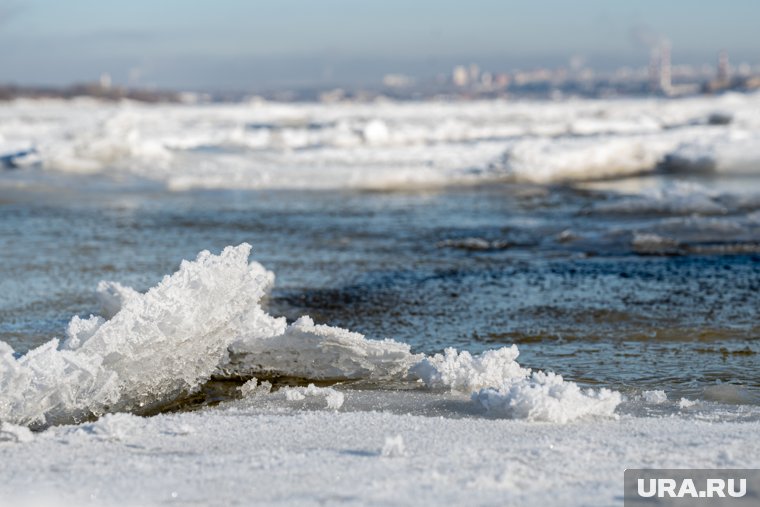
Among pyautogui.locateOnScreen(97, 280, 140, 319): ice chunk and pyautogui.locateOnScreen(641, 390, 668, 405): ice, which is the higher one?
pyautogui.locateOnScreen(97, 280, 140, 319): ice chunk

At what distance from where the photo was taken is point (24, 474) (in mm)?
2738

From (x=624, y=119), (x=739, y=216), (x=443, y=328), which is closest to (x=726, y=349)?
(x=443, y=328)

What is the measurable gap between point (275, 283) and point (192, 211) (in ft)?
13.9

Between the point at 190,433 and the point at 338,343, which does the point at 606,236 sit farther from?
the point at 190,433

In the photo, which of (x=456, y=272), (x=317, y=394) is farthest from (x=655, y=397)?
(x=456, y=272)

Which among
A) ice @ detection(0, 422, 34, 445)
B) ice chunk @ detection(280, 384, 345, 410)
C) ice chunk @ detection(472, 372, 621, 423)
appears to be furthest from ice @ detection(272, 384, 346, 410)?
ice @ detection(0, 422, 34, 445)

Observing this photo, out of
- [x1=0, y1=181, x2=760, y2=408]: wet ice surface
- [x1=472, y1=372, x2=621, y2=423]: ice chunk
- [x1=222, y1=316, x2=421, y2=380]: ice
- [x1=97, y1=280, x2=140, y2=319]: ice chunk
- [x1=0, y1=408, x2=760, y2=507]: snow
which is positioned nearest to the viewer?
[x1=0, y1=408, x2=760, y2=507]: snow

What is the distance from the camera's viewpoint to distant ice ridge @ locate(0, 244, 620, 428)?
133 inches

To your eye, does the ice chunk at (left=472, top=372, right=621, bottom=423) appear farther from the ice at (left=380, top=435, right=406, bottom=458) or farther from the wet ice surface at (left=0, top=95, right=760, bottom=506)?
the ice at (left=380, top=435, right=406, bottom=458)

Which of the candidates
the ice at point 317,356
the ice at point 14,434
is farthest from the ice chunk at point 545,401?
the ice at point 14,434

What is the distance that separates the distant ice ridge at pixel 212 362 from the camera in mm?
3381

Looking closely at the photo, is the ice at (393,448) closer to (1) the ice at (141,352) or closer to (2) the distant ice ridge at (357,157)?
(1) the ice at (141,352)

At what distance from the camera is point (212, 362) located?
4.00 m

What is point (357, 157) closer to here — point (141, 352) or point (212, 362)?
point (212, 362)
